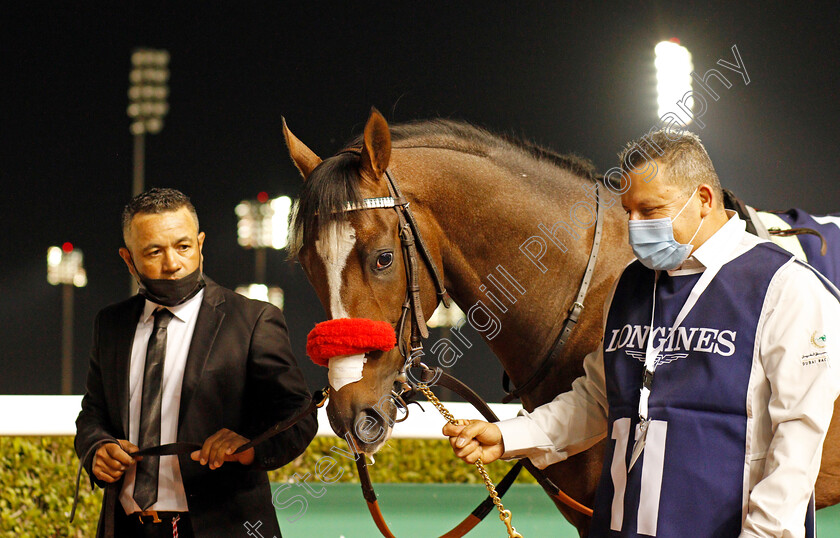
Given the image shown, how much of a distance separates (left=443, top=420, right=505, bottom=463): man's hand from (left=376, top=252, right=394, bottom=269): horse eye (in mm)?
390

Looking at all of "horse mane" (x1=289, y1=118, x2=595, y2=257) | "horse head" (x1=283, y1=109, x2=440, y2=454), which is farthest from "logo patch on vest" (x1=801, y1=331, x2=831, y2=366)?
"horse mane" (x1=289, y1=118, x2=595, y2=257)

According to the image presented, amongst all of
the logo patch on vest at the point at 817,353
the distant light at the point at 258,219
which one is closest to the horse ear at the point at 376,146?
the logo patch on vest at the point at 817,353

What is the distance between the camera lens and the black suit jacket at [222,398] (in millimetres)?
1720

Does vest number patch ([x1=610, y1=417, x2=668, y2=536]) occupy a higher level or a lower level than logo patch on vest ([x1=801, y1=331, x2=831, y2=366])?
lower

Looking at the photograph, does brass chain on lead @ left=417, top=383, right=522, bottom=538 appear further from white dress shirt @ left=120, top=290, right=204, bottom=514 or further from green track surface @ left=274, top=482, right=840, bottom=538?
green track surface @ left=274, top=482, right=840, bottom=538

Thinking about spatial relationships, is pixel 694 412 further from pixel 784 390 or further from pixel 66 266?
pixel 66 266

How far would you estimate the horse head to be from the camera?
149 centimetres

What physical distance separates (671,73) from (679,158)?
3642mm

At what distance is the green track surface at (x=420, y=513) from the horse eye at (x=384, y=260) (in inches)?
88.4

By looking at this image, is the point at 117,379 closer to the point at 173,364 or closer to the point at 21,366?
the point at 173,364

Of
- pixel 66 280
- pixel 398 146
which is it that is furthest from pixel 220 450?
pixel 66 280

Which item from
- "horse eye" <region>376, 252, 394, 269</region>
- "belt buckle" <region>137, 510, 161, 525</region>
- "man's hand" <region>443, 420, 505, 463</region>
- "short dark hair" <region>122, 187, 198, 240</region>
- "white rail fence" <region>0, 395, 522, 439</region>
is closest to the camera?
"man's hand" <region>443, 420, 505, 463</region>

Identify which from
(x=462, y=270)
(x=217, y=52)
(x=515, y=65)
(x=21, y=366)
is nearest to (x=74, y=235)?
(x=21, y=366)

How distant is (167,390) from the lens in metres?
1.79
